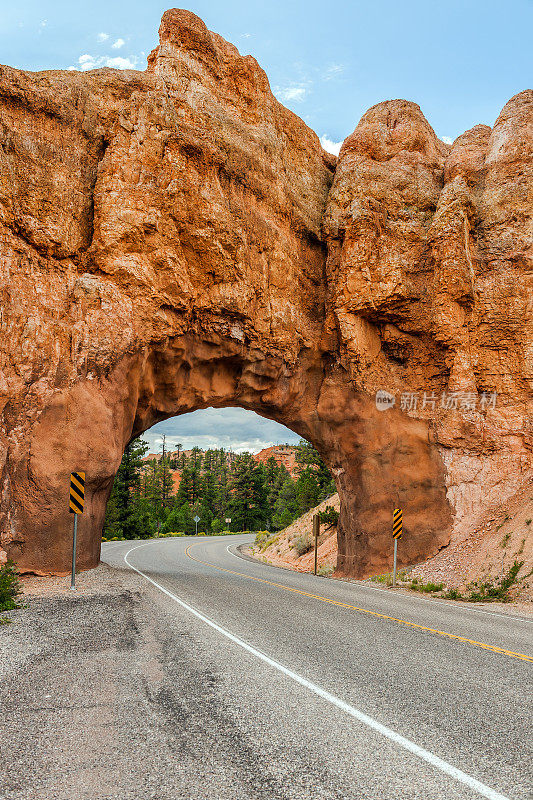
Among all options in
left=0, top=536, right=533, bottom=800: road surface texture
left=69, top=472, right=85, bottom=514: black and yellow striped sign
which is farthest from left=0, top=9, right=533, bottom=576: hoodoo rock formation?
left=0, top=536, right=533, bottom=800: road surface texture

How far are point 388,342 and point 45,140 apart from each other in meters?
14.8

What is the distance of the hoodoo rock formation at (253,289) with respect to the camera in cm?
1609

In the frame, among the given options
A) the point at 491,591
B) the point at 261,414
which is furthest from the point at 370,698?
the point at 261,414

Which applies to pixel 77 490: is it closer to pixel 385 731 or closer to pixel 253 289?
pixel 253 289

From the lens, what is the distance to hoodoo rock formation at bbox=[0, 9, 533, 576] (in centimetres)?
1609

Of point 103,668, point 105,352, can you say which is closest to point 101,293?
point 105,352

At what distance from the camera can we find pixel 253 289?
20828 millimetres

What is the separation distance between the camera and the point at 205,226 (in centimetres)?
1916

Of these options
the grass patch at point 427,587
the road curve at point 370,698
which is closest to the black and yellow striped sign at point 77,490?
the road curve at point 370,698

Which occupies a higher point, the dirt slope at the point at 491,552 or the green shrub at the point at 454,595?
the dirt slope at the point at 491,552

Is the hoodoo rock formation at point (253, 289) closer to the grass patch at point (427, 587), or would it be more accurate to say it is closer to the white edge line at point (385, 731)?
the grass patch at point (427, 587)

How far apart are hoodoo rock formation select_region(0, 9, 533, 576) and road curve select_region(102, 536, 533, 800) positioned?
8455 millimetres

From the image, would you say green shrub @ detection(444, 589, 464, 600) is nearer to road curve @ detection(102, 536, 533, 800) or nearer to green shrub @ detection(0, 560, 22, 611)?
road curve @ detection(102, 536, 533, 800)

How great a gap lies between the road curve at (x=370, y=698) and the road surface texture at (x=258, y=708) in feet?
0.06
